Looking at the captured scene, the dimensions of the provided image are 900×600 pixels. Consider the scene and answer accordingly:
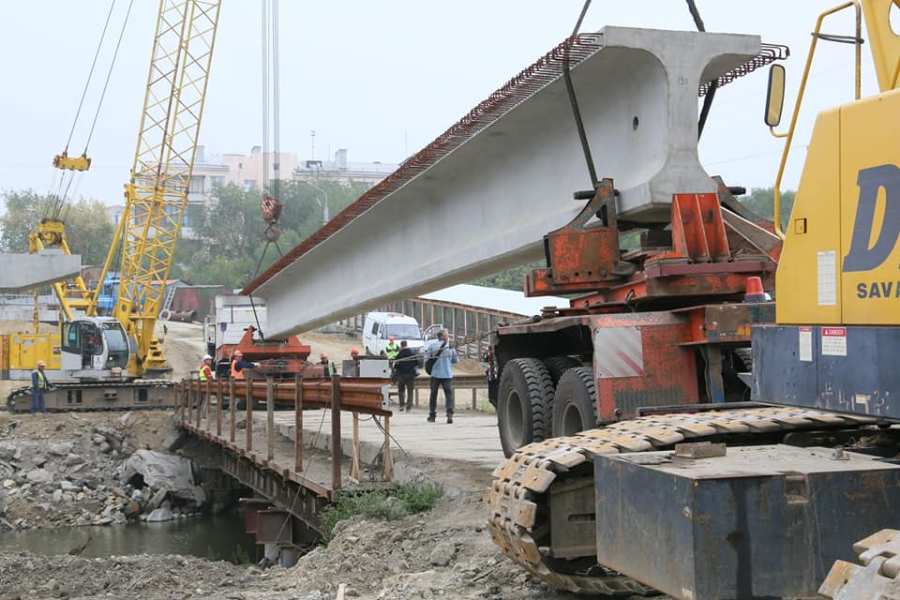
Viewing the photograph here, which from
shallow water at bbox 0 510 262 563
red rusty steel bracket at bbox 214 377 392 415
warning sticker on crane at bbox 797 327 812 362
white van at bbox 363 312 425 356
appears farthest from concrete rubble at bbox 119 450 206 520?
warning sticker on crane at bbox 797 327 812 362

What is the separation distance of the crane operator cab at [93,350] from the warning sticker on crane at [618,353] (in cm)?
2805

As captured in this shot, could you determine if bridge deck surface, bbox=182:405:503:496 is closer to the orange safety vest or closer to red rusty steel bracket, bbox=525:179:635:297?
red rusty steel bracket, bbox=525:179:635:297

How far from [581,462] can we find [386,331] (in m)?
39.5

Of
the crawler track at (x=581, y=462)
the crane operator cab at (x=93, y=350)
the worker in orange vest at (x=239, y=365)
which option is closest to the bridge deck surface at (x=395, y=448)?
the worker in orange vest at (x=239, y=365)

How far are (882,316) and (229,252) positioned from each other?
344 feet

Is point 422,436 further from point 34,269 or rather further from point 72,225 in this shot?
point 72,225

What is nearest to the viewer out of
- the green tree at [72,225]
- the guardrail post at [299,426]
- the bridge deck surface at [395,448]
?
the bridge deck surface at [395,448]

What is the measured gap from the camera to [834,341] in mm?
4707

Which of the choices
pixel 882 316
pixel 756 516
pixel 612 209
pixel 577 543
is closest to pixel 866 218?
pixel 882 316

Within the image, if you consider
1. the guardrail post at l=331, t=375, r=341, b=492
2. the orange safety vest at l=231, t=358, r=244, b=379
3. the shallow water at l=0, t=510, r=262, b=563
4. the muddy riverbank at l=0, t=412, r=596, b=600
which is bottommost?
the shallow water at l=0, t=510, r=262, b=563

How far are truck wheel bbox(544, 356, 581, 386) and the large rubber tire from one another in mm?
90

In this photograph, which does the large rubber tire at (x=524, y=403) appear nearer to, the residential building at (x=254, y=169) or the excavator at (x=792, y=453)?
the excavator at (x=792, y=453)

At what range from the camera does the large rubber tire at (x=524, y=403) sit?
10.5m

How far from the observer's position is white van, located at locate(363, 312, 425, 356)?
45000 millimetres
